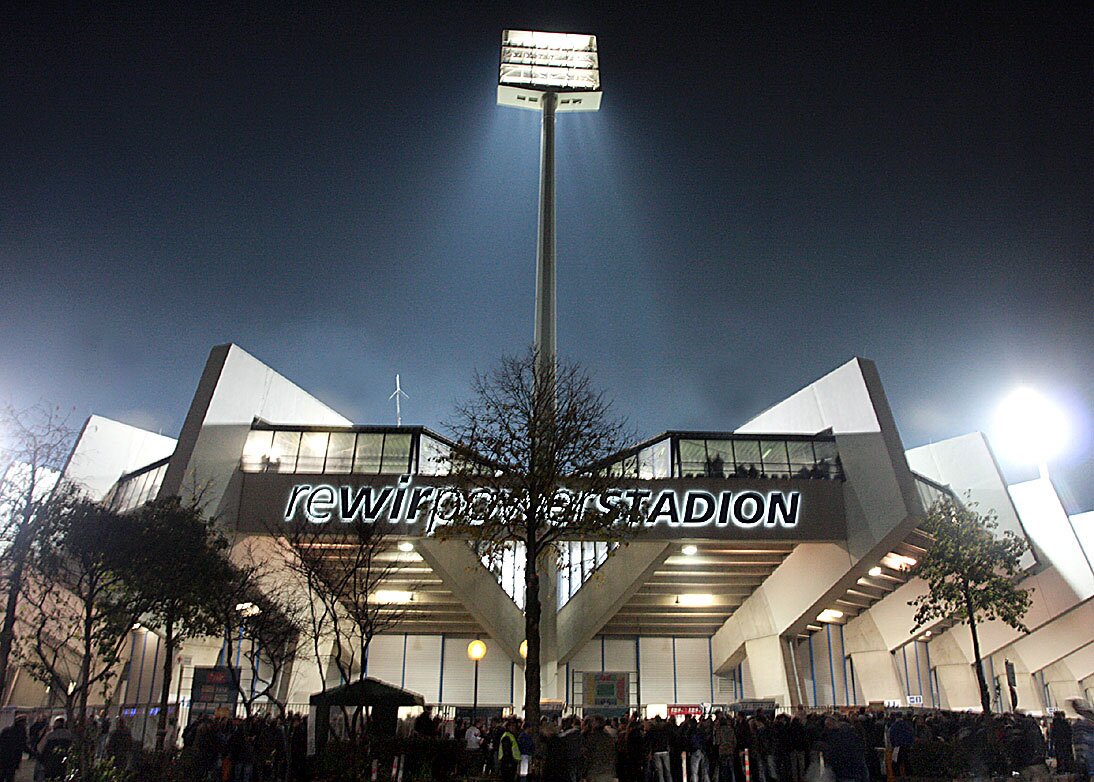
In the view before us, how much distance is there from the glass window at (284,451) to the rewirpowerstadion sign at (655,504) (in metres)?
1.12

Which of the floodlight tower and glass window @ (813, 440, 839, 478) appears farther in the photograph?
the floodlight tower

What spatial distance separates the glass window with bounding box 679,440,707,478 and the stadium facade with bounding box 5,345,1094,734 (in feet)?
0.25

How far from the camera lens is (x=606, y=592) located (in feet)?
106

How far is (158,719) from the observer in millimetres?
19469

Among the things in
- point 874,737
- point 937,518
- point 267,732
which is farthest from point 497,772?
point 937,518

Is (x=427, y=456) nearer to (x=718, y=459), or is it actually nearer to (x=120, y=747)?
(x=718, y=459)

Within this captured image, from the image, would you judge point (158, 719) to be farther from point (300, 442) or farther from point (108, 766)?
point (300, 442)

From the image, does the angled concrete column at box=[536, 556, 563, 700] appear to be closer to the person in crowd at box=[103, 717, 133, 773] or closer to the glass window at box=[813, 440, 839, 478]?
the glass window at box=[813, 440, 839, 478]

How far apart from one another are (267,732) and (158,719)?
105 inches

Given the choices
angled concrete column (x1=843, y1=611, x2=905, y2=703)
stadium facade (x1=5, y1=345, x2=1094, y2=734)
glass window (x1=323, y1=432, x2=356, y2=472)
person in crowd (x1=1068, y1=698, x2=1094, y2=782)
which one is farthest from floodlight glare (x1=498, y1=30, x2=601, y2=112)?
person in crowd (x1=1068, y1=698, x2=1094, y2=782)

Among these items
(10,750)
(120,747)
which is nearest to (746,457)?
(120,747)

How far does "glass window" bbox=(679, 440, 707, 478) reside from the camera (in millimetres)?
31000

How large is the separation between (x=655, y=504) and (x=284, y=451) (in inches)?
565

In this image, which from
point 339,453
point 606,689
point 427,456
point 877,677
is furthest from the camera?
point 877,677
